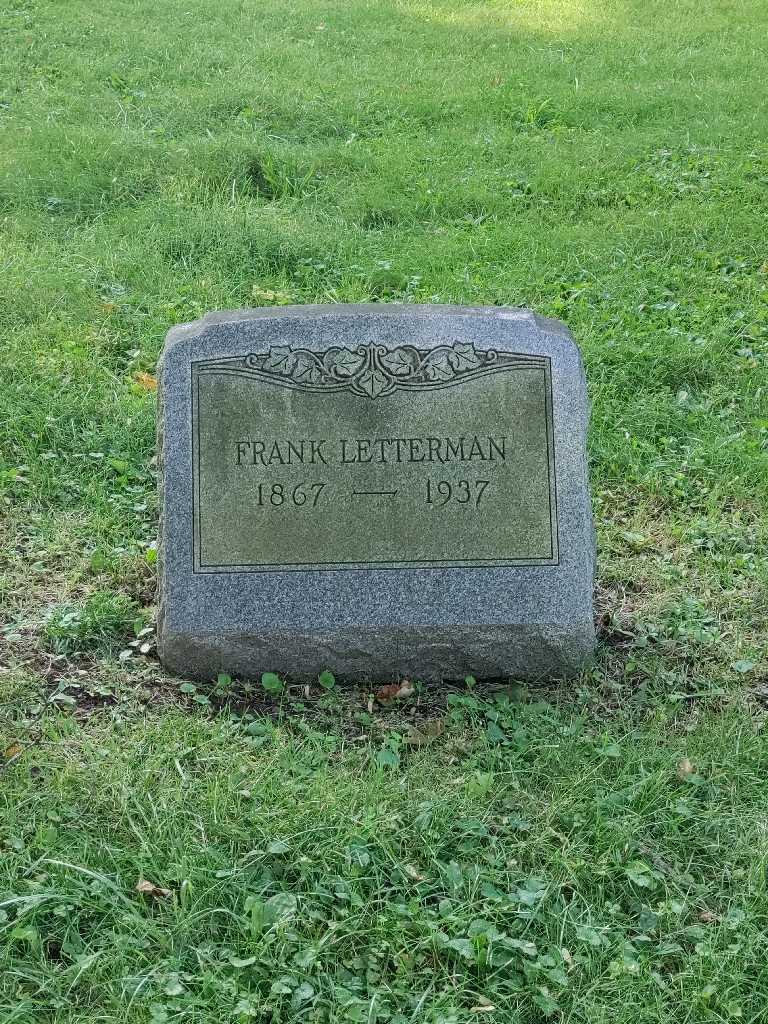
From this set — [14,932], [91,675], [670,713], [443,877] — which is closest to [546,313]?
[670,713]

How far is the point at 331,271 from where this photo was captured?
6324 mm

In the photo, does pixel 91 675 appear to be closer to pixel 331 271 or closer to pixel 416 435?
pixel 416 435

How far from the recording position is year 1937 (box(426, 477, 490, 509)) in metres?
3.67

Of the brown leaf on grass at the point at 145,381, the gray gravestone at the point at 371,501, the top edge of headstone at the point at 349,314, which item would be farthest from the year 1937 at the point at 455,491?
the brown leaf on grass at the point at 145,381

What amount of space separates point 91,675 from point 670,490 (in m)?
2.64

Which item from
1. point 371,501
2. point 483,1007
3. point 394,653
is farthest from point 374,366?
point 483,1007

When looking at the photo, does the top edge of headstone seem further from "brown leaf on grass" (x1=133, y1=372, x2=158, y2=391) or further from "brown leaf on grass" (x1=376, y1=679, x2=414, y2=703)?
"brown leaf on grass" (x1=133, y1=372, x2=158, y2=391)

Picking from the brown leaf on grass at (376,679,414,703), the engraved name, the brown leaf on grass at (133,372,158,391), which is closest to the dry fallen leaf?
the brown leaf on grass at (376,679,414,703)

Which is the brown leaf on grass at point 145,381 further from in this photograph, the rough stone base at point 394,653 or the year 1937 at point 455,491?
the year 1937 at point 455,491

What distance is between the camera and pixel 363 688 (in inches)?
146

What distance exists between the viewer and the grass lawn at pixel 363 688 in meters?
2.64

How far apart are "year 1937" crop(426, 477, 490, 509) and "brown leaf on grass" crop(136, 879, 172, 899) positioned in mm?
1519

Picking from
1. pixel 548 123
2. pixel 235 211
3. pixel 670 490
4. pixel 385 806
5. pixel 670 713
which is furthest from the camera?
pixel 548 123

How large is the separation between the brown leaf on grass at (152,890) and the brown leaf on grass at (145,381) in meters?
3.03
